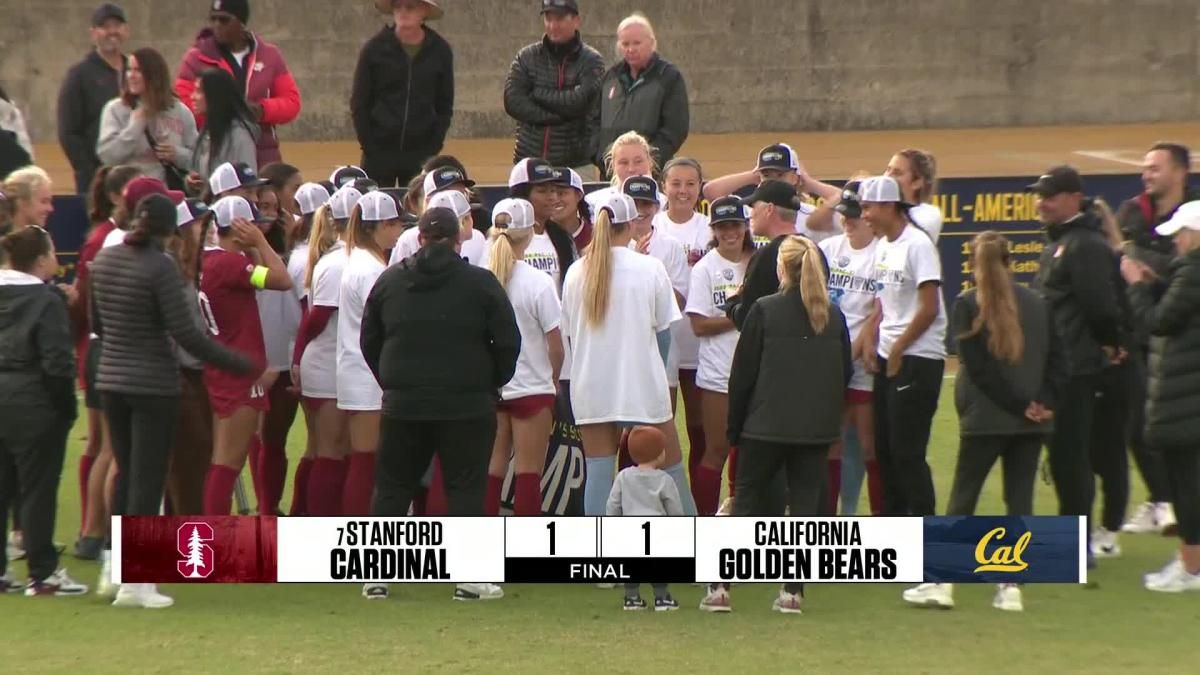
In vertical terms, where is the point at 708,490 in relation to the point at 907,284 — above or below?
below

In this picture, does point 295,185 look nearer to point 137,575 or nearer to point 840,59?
point 137,575

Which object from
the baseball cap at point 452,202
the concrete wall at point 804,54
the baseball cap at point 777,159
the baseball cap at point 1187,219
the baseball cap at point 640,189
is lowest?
the baseball cap at point 1187,219

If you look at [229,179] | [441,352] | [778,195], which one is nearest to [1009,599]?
[778,195]

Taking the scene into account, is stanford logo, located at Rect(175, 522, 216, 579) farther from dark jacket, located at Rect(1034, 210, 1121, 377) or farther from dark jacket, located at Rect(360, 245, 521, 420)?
dark jacket, located at Rect(1034, 210, 1121, 377)

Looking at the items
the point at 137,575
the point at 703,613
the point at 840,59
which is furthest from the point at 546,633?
the point at 840,59

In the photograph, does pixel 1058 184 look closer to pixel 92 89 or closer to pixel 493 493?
pixel 493 493

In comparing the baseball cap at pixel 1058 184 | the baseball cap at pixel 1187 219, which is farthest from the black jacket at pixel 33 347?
the baseball cap at pixel 1187 219

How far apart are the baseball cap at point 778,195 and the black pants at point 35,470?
3252 millimetres

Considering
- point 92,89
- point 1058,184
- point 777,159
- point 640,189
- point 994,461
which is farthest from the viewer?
point 92,89

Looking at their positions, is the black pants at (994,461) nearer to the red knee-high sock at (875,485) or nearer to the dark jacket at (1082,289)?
the dark jacket at (1082,289)

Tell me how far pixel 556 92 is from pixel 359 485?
5.00 meters

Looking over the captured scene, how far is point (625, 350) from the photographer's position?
853cm

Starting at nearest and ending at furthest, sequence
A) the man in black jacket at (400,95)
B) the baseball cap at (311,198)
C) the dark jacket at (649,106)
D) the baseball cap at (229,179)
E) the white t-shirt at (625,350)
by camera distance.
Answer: the white t-shirt at (625,350) → the baseball cap at (229,179) → the baseball cap at (311,198) → the dark jacket at (649,106) → the man in black jacket at (400,95)

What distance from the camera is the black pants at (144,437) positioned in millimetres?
8070
